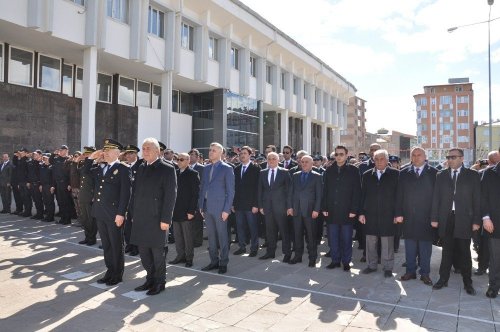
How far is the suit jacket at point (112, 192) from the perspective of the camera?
218 inches

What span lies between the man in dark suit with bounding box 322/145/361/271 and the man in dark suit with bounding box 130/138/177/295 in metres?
2.91

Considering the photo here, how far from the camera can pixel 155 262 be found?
5285 mm

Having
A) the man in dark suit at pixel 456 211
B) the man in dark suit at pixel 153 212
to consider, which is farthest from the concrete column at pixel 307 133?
the man in dark suit at pixel 153 212

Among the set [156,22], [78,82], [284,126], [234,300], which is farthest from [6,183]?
[284,126]

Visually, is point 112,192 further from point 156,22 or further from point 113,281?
point 156,22

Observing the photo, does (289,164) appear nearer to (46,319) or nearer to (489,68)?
(46,319)

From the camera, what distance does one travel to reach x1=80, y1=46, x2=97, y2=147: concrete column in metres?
15.4

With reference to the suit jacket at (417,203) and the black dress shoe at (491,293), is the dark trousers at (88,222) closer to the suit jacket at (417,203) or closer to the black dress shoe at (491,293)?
the suit jacket at (417,203)

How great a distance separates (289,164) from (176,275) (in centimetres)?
436

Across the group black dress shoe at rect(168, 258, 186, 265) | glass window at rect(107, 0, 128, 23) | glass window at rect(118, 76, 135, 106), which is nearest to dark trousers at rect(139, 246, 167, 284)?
black dress shoe at rect(168, 258, 186, 265)

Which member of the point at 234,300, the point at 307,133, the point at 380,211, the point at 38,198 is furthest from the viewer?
the point at 307,133

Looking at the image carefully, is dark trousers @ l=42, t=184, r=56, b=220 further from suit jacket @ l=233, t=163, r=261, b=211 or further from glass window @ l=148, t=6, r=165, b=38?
glass window @ l=148, t=6, r=165, b=38

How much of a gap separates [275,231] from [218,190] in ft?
5.80

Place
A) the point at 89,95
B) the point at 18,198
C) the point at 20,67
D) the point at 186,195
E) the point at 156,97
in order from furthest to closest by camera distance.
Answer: the point at 156,97
the point at 20,67
the point at 89,95
the point at 18,198
the point at 186,195
